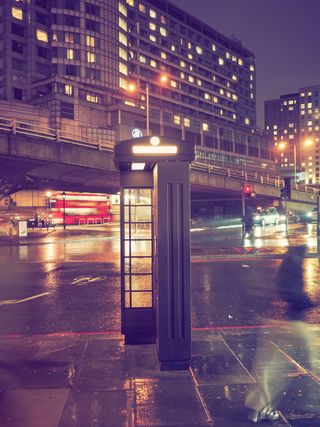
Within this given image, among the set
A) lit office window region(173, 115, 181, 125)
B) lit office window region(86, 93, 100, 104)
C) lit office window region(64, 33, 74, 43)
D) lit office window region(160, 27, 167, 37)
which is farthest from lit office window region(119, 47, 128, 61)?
lit office window region(160, 27, 167, 37)

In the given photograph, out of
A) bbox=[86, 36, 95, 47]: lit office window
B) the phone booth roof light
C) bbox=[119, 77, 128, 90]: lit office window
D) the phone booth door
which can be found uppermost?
bbox=[86, 36, 95, 47]: lit office window

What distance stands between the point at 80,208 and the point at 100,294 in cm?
4107

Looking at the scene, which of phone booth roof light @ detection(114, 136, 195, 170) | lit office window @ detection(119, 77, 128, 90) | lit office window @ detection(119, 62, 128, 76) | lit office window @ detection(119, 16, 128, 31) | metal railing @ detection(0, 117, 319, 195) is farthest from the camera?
lit office window @ detection(119, 16, 128, 31)

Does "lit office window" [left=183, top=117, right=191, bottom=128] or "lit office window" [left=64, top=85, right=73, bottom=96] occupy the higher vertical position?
"lit office window" [left=64, top=85, right=73, bottom=96]

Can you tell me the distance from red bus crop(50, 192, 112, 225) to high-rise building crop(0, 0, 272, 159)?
12.6 metres

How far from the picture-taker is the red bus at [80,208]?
156 ft

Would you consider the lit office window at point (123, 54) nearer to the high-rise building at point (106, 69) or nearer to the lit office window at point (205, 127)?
the high-rise building at point (106, 69)

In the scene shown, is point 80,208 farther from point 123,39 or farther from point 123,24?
point 123,24

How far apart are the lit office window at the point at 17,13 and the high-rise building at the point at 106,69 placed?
0.06 ft

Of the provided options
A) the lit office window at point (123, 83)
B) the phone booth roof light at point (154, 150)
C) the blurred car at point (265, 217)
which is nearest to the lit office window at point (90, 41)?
the lit office window at point (123, 83)

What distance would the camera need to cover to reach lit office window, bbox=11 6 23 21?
82.0 metres

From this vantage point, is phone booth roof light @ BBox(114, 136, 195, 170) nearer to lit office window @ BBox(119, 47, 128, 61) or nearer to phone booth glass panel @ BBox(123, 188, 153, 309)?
phone booth glass panel @ BBox(123, 188, 153, 309)

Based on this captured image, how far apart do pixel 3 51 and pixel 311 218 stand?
232 ft

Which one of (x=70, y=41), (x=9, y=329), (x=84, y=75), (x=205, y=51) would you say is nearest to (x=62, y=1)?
(x=70, y=41)
